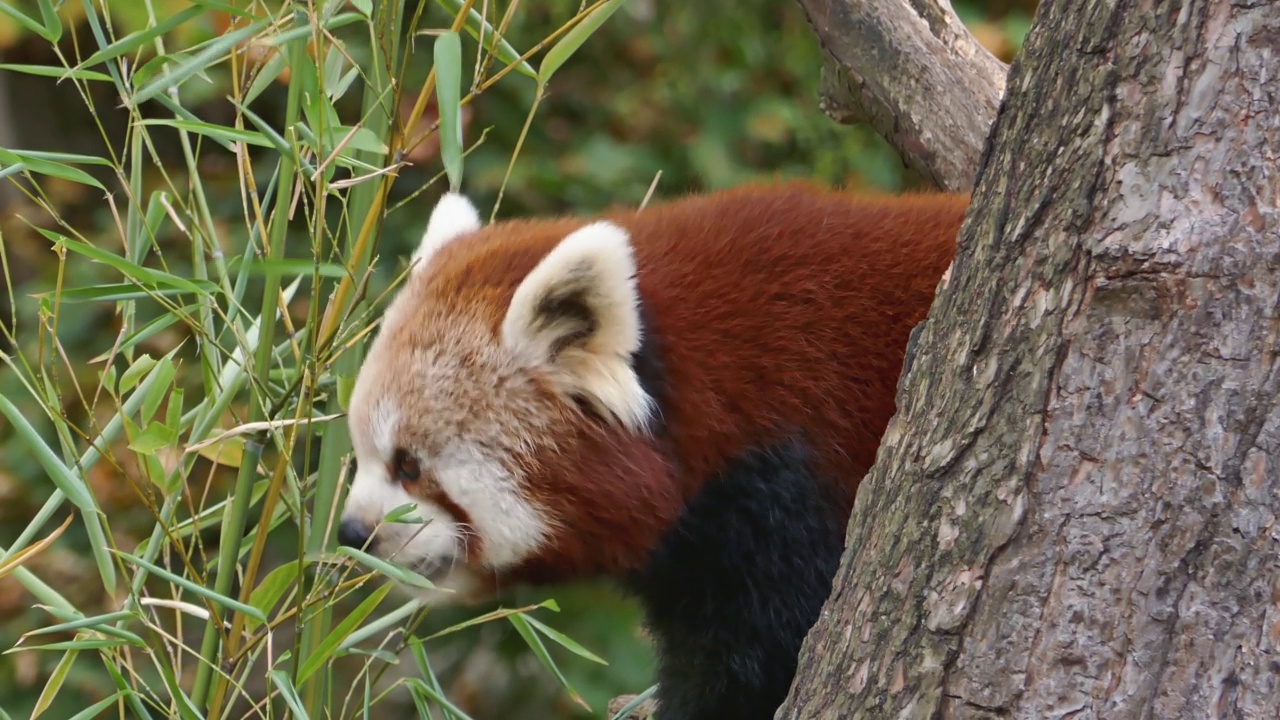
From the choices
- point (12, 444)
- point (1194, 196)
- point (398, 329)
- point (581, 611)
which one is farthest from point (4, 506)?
point (1194, 196)

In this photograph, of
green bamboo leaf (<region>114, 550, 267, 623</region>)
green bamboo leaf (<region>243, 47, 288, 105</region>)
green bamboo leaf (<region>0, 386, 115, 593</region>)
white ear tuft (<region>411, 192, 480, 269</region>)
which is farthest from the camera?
white ear tuft (<region>411, 192, 480, 269</region>)

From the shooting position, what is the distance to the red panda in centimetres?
173

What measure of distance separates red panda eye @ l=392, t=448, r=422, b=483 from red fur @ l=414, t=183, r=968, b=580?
0.50 ft

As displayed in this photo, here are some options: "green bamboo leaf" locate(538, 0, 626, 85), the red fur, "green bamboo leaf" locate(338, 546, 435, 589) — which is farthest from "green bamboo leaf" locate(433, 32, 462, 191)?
"green bamboo leaf" locate(338, 546, 435, 589)

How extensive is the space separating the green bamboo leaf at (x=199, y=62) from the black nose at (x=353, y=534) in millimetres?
616

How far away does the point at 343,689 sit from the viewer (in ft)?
11.8

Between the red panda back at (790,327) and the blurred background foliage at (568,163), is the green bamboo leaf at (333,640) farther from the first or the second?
the blurred background foliage at (568,163)

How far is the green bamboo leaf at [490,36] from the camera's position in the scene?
1515 millimetres

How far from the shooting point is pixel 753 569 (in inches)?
68.6

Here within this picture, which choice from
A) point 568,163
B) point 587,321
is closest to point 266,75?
point 587,321

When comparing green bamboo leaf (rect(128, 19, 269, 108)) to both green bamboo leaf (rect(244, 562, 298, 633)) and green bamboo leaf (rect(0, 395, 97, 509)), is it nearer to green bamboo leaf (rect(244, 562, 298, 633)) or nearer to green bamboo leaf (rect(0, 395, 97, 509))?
green bamboo leaf (rect(0, 395, 97, 509))

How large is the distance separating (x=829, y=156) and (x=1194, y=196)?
2.74 metres

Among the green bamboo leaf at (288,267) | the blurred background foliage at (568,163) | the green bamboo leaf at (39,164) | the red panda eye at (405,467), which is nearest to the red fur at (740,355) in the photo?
the red panda eye at (405,467)

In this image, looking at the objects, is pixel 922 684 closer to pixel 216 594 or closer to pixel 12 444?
pixel 216 594
